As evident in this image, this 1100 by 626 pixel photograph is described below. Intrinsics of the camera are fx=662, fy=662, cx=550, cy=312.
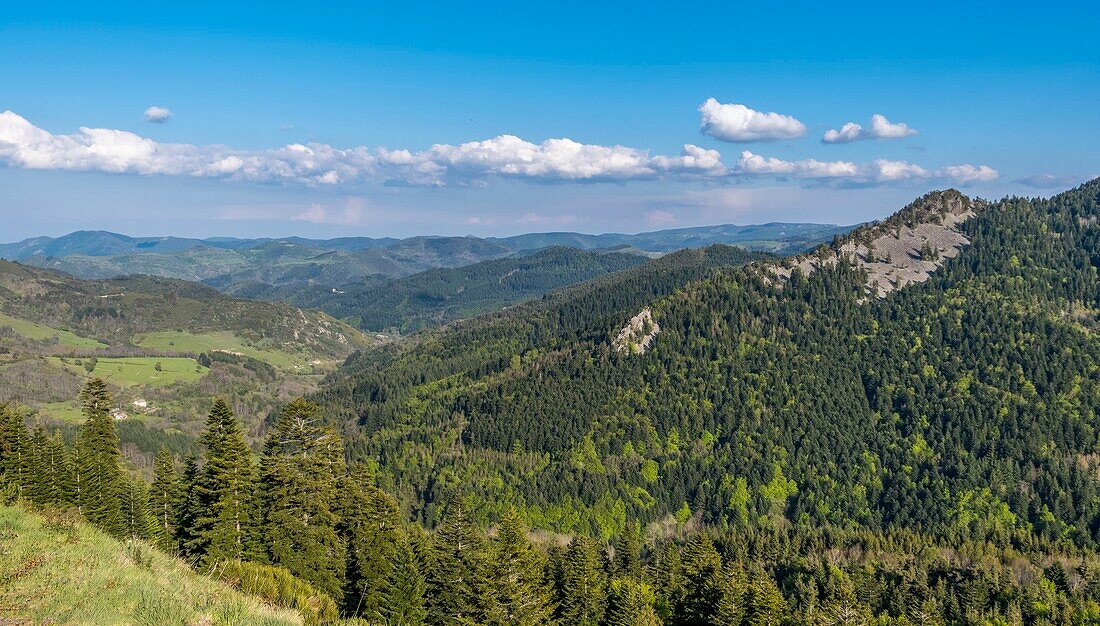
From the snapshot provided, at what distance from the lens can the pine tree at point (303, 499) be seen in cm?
6197

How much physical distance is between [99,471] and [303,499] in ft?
87.7

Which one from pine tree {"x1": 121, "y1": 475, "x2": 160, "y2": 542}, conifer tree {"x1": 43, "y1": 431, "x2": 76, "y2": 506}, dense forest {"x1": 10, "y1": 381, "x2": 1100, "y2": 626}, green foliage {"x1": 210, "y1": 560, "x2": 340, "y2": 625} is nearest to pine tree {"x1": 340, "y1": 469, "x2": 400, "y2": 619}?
dense forest {"x1": 10, "y1": 381, "x2": 1100, "y2": 626}

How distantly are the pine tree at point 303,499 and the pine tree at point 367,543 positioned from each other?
145 cm

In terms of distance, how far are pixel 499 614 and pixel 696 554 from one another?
53274 millimetres

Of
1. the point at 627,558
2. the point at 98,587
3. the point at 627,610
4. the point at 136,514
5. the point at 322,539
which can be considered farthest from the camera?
the point at 627,558

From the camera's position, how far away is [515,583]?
212 ft

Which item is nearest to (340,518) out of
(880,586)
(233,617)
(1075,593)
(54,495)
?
(54,495)

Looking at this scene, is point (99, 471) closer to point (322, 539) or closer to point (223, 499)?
point (223, 499)

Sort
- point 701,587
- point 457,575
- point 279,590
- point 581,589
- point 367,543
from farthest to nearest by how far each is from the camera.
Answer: point 701,587, point 581,589, point 367,543, point 457,575, point 279,590

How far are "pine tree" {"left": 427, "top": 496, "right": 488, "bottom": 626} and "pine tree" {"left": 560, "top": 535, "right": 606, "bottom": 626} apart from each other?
16653 mm

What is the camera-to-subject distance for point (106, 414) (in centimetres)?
8181

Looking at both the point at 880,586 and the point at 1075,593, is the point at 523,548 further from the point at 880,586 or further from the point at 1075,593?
the point at 1075,593

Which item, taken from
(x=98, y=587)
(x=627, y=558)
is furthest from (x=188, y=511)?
(x=627, y=558)

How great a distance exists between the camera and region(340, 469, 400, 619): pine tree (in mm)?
64625
